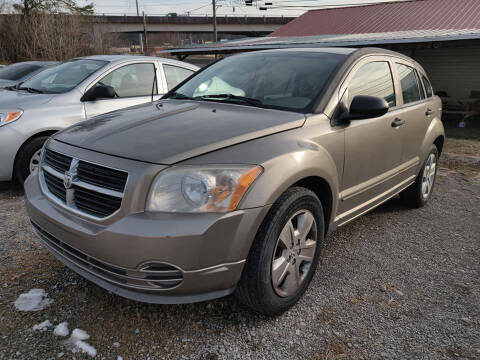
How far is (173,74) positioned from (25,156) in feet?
7.68

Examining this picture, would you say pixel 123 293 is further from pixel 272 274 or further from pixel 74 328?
pixel 272 274

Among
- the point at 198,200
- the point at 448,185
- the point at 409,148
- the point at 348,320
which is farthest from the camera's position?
the point at 448,185

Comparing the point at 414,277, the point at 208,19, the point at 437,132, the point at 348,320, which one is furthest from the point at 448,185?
the point at 208,19

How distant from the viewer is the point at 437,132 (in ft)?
14.9

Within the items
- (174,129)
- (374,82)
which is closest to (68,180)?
(174,129)

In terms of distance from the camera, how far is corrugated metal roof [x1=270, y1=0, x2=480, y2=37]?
1853 cm

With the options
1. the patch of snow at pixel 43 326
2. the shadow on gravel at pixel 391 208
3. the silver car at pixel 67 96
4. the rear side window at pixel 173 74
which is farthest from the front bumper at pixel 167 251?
the rear side window at pixel 173 74

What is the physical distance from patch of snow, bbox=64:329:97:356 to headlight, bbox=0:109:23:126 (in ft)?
10.1

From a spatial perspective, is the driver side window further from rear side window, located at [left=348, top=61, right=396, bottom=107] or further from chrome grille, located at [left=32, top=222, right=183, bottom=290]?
chrome grille, located at [left=32, top=222, right=183, bottom=290]

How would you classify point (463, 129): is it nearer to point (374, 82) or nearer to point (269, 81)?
point (374, 82)

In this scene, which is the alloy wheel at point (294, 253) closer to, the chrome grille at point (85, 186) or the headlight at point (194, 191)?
the headlight at point (194, 191)

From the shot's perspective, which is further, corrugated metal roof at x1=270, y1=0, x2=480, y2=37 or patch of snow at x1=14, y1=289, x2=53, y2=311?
corrugated metal roof at x1=270, y1=0, x2=480, y2=37

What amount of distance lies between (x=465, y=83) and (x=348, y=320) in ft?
57.7

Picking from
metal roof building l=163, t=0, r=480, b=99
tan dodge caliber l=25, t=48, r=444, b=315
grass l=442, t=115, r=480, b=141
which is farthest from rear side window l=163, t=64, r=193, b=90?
metal roof building l=163, t=0, r=480, b=99
